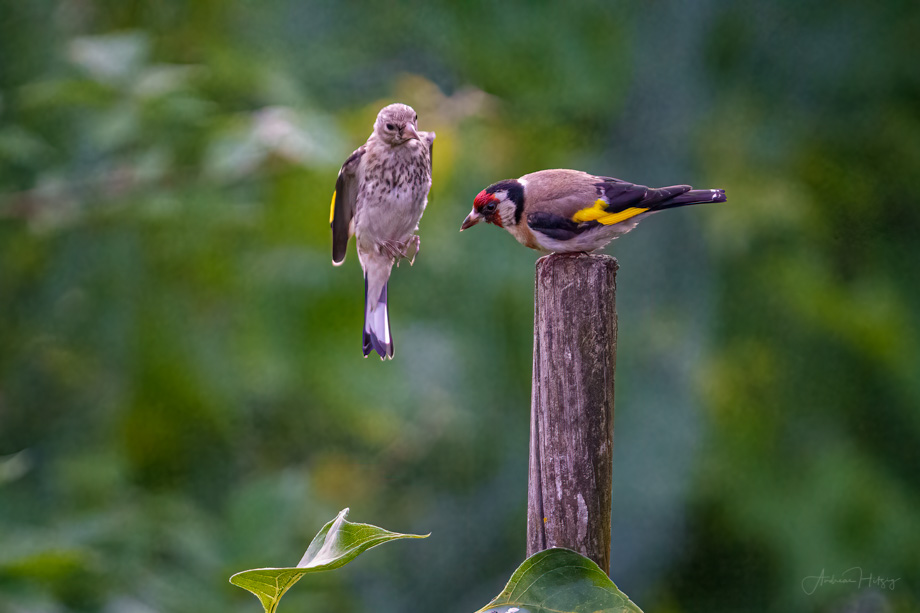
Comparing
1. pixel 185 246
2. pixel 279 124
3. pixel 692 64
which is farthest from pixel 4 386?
pixel 692 64

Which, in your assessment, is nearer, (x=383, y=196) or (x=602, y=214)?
(x=602, y=214)

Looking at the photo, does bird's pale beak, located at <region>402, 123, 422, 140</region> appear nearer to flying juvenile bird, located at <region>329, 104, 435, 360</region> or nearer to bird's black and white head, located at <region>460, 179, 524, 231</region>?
flying juvenile bird, located at <region>329, 104, 435, 360</region>

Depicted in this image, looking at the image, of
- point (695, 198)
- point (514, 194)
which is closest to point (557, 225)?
point (514, 194)

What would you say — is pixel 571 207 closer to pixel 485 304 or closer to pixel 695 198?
pixel 695 198

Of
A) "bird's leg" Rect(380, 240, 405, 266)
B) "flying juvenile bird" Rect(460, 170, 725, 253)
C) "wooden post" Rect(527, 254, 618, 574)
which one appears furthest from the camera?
"bird's leg" Rect(380, 240, 405, 266)

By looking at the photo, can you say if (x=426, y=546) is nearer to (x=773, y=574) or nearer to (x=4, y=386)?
(x=773, y=574)

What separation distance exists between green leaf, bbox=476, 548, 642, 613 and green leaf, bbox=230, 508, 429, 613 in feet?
0.60

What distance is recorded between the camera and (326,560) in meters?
1.26

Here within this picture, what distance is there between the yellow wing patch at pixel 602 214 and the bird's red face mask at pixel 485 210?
216mm

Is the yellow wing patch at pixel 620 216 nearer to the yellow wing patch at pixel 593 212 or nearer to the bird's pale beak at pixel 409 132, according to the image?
the yellow wing patch at pixel 593 212

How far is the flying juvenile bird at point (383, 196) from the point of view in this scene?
7.38 ft

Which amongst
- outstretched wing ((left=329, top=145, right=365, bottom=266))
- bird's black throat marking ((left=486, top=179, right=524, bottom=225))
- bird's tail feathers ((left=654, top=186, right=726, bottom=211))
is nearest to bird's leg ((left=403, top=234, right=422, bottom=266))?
outstretched wing ((left=329, top=145, right=365, bottom=266))

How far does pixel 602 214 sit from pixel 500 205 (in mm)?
277

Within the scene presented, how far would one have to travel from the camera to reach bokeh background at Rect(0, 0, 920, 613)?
143 inches
